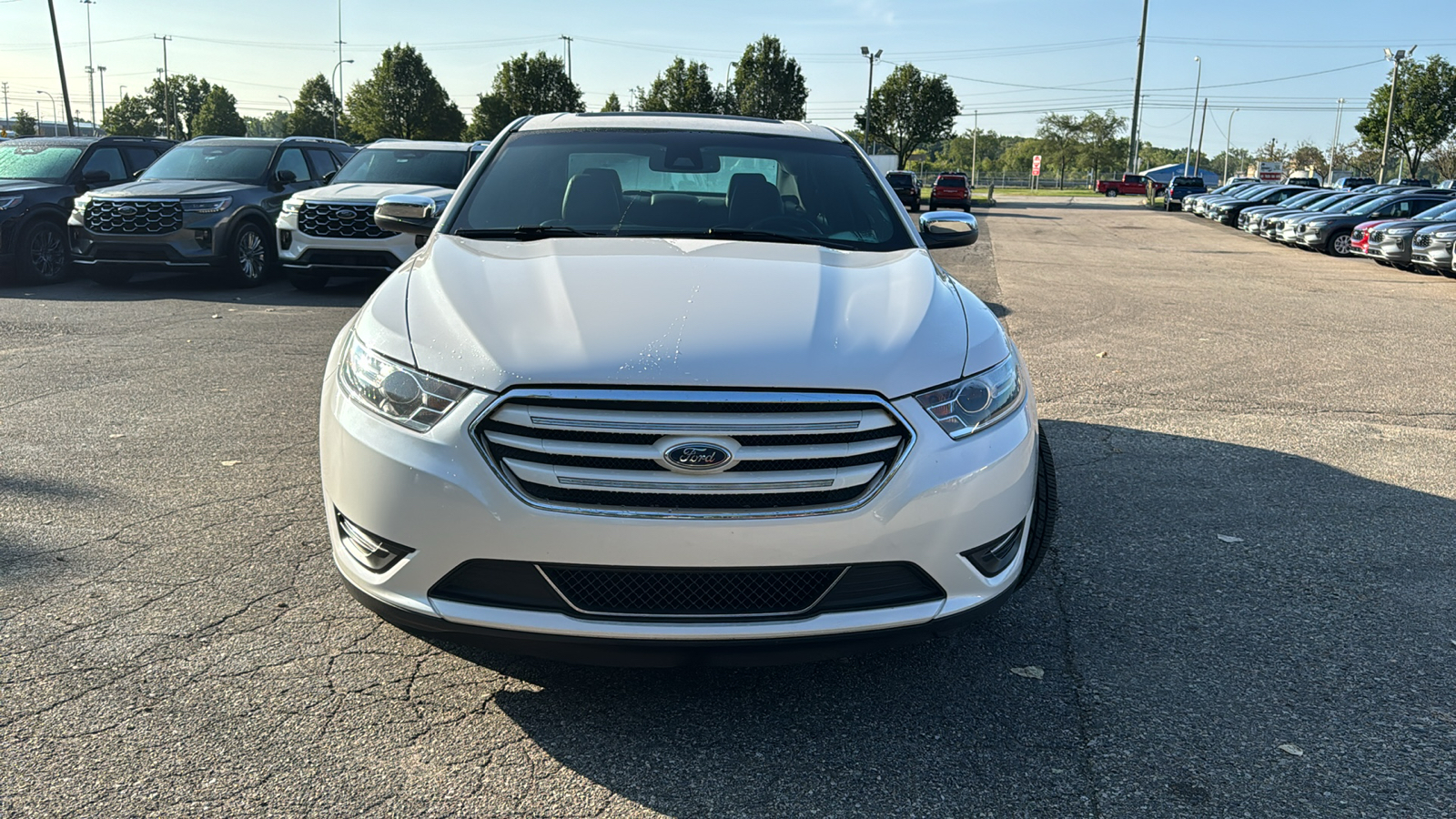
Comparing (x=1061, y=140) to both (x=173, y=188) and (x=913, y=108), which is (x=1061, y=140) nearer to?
(x=913, y=108)

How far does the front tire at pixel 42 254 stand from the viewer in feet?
41.5

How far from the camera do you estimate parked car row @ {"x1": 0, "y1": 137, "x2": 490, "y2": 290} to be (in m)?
11.6

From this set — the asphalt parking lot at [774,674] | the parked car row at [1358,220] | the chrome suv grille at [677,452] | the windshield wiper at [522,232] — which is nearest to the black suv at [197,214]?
the asphalt parking lot at [774,674]

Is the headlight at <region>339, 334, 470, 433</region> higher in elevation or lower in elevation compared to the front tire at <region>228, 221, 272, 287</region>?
higher

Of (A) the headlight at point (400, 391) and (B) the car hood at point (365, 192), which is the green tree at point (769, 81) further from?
(A) the headlight at point (400, 391)

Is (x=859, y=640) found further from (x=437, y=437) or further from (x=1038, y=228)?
(x=1038, y=228)

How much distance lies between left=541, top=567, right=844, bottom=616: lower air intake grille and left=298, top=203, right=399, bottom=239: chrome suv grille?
381 inches

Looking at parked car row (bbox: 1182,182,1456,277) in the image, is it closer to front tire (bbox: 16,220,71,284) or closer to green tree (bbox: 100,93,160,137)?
front tire (bbox: 16,220,71,284)

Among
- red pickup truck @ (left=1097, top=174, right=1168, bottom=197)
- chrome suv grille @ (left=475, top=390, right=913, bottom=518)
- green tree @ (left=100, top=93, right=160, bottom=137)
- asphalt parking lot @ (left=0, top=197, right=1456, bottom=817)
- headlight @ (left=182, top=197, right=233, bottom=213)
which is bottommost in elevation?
asphalt parking lot @ (left=0, top=197, right=1456, bottom=817)

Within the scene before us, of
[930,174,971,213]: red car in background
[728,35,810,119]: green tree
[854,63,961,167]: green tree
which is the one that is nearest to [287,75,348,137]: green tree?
[728,35,810,119]: green tree

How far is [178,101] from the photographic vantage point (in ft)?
315

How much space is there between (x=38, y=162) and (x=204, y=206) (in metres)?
3.45

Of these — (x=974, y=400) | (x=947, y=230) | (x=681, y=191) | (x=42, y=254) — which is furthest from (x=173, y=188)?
(x=974, y=400)

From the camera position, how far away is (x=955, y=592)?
107 inches
